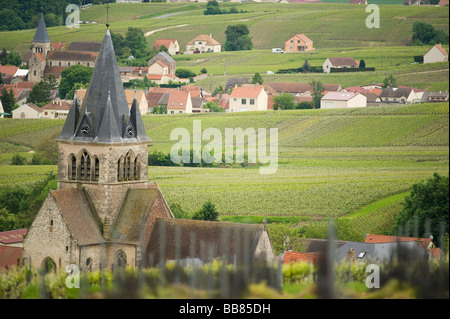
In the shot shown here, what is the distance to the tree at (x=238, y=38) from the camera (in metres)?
170

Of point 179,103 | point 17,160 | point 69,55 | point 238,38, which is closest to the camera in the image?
point 17,160

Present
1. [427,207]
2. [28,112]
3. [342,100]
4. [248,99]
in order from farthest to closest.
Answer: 1. [248,99]
2. [28,112]
3. [342,100]
4. [427,207]

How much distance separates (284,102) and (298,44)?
44.9 meters

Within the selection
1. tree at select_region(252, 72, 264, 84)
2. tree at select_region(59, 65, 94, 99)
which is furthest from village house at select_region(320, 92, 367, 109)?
tree at select_region(59, 65, 94, 99)

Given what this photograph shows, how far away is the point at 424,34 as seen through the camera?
142 metres

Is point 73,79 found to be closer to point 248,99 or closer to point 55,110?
point 55,110

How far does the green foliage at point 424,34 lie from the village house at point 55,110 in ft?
182

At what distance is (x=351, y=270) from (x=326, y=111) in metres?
83.0

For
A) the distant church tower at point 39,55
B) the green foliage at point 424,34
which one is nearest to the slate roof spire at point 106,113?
the green foliage at point 424,34

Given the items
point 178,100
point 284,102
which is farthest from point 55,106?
point 284,102

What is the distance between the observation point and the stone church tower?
39.2 metres

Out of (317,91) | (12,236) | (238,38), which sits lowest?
(12,236)
